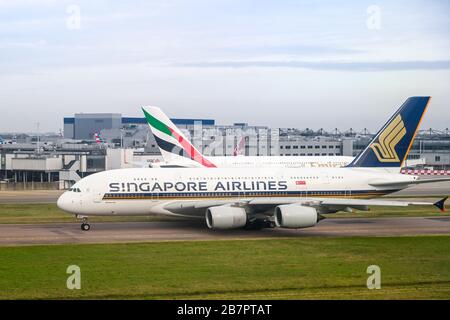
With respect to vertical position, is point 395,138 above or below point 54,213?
above

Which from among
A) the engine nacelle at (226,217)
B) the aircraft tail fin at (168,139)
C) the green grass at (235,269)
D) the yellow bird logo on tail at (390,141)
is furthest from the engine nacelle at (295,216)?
the aircraft tail fin at (168,139)

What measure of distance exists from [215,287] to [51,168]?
8099 cm

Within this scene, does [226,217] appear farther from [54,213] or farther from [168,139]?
[168,139]

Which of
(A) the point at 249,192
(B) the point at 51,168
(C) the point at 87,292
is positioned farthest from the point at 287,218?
(B) the point at 51,168

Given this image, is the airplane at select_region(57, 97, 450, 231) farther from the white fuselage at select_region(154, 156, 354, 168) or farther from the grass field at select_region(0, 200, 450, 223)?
the white fuselage at select_region(154, 156, 354, 168)

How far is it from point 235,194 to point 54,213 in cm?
1911

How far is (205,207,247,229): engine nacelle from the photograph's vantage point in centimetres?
5053

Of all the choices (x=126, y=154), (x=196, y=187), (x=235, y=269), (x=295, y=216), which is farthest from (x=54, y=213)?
(x=126, y=154)

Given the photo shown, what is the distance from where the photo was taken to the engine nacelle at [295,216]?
1966 inches

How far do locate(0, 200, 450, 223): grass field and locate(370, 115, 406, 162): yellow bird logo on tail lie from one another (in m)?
6.23

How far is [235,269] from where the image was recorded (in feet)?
123

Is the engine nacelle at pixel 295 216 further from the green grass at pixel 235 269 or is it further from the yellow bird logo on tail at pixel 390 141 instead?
the yellow bird logo on tail at pixel 390 141

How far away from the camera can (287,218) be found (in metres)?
49.8
